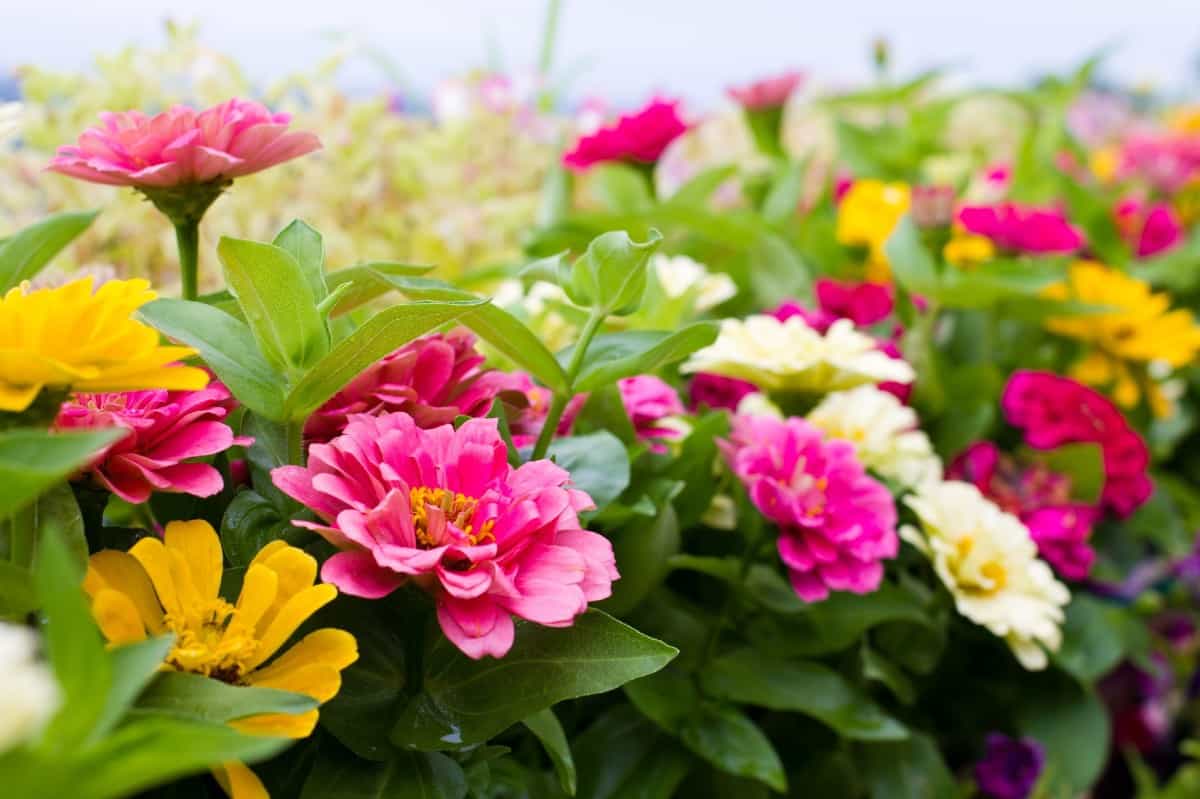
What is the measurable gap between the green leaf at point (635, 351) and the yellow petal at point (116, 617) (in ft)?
0.55

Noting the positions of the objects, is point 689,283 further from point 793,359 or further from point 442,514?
point 442,514

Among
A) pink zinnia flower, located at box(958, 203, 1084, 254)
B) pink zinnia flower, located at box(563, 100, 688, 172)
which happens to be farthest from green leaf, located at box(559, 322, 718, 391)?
pink zinnia flower, located at box(958, 203, 1084, 254)

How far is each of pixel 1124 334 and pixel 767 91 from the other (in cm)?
34

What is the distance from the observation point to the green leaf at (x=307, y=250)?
36 centimetres

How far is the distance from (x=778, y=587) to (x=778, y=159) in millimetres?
582

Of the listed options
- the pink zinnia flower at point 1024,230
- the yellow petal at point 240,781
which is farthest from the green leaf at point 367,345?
the pink zinnia flower at point 1024,230

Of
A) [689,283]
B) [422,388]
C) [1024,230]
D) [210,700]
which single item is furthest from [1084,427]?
[210,700]

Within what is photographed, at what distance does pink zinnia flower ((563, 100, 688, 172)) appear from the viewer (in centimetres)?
76

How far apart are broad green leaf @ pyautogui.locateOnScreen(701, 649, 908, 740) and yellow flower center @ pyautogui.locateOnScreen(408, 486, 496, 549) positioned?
0.73 ft

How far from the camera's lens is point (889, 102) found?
114 cm

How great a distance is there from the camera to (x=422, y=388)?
360mm

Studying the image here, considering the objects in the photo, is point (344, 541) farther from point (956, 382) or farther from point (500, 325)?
point (956, 382)

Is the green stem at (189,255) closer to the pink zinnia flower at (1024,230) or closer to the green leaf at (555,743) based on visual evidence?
the green leaf at (555,743)

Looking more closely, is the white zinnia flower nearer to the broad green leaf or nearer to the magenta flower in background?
the broad green leaf
